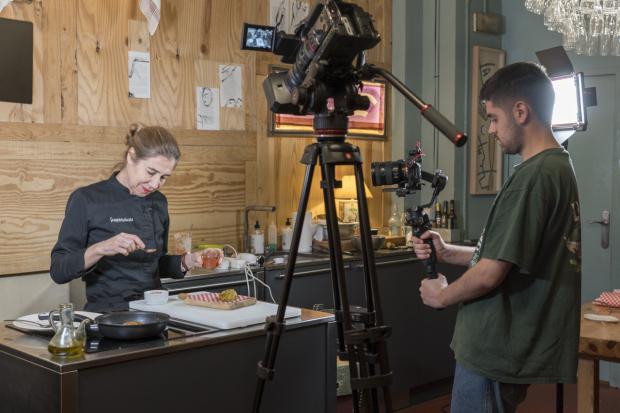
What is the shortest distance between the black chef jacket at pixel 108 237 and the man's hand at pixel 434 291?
1.08 meters

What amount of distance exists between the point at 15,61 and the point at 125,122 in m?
0.64

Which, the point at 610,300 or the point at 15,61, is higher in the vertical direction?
the point at 15,61

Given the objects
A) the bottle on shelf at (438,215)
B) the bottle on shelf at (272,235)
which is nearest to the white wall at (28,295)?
the bottle on shelf at (272,235)

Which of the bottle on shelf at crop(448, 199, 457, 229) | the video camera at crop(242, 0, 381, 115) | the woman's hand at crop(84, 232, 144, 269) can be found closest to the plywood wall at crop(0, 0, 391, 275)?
the bottle on shelf at crop(448, 199, 457, 229)

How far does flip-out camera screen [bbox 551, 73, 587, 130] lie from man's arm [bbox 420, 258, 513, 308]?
1825 mm

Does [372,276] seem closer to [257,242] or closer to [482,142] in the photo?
[257,242]

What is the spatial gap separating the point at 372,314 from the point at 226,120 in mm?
2466

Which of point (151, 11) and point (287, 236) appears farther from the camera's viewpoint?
point (287, 236)

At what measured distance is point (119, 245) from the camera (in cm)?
259

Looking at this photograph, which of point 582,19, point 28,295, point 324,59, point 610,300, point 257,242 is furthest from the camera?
point 257,242

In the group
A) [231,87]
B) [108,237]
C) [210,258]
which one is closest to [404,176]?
[210,258]

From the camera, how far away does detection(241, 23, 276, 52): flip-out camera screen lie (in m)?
4.31

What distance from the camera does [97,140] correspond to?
12.8 ft

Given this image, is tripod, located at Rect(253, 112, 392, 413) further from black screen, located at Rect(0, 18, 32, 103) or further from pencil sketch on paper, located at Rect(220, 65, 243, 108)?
pencil sketch on paper, located at Rect(220, 65, 243, 108)
